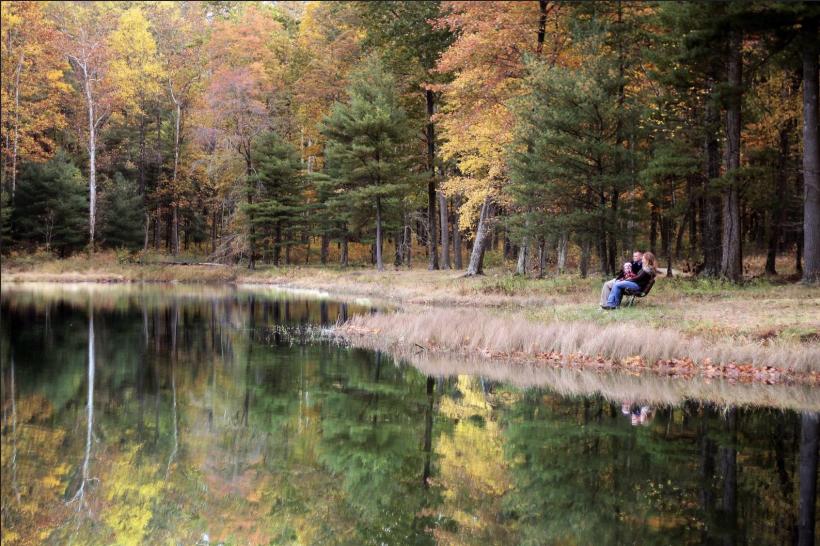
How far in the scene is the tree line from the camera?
Result: 1981cm

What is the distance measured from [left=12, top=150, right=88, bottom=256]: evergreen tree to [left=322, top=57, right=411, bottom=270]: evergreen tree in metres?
15.1

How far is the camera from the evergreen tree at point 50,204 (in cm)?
3928

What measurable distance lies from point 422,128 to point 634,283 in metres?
22.6

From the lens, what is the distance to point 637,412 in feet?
31.5

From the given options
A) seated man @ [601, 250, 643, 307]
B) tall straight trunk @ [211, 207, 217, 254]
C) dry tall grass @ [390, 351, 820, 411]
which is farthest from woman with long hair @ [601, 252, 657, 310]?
tall straight trunk @ [211, 207, 217, 254]

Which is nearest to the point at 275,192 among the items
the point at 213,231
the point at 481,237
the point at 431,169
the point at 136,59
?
the point at 431,169

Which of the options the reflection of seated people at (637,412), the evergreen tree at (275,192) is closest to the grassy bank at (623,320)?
the reflection of seated people at (637,412)

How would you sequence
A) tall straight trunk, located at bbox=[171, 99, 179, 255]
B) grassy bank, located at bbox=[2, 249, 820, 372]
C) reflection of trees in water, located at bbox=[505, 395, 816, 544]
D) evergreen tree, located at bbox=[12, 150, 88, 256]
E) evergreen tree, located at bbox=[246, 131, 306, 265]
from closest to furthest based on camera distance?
reflection of trees in water, located at bbox=[505, 395, 816, 544], grassy bank, located at bbox=[2, 249, 820, 372], evergreen tree, located at bbox=[12, 150, 88, 256], evergreen tree, located at bbox=[246, 131, 306, 265], tall straight trunk, located at bbox=[171, 99, 179, 255]

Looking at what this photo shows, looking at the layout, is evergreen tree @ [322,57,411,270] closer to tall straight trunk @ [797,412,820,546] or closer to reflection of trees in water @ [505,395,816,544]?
reflection of trees in water @ [505,395,816,544]

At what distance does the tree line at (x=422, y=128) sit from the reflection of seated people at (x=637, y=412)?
10.2 metres

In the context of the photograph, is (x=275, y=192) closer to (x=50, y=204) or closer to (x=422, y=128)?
(x=422, y=128)

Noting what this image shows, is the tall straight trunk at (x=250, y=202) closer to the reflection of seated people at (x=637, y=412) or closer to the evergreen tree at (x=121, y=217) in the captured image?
the evergreen tree at (x=121, y=217)

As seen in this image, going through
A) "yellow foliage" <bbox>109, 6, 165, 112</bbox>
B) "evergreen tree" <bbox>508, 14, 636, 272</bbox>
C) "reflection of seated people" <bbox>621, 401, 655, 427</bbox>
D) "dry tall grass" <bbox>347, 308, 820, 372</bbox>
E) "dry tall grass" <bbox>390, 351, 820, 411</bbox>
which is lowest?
"reflection of seated people" <bbox>621, 401, 655, 427</bbox>

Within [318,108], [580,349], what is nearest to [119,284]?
[318,108]
